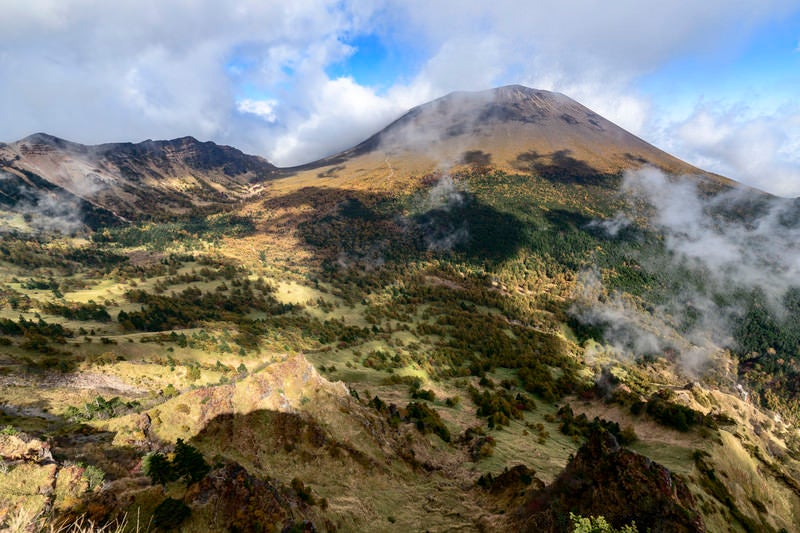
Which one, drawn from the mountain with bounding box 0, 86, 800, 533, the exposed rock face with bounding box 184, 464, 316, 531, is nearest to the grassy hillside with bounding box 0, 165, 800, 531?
the exposed rock face with bounding box 184, 464, 316, 531

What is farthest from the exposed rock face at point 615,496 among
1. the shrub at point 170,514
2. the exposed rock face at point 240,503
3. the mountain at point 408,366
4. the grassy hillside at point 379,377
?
the shrub at point 170,514

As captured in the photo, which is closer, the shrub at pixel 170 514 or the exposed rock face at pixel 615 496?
the shrub at pixel 170 514

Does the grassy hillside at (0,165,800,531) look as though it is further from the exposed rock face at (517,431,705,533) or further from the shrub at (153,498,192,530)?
the exposed rock face at (517,431,705,533)

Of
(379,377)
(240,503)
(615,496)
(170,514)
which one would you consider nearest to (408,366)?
(379,377)

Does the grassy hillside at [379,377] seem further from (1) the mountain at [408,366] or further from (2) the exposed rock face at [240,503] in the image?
(1) the mountain at [408,366]

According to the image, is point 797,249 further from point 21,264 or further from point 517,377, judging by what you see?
point 21,264
